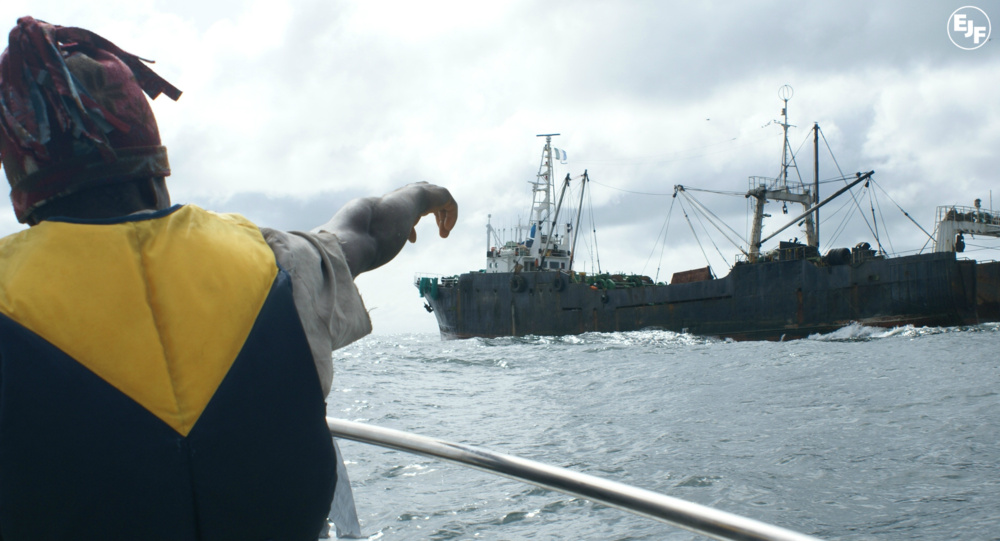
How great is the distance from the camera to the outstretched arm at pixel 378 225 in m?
1.15

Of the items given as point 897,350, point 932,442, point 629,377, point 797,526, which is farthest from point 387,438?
point 897,350

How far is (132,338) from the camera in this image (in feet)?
2.70

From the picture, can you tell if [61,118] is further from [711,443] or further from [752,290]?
[752,290]

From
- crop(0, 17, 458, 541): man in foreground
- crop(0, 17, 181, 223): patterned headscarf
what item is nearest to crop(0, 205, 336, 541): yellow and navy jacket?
crop(0, 17, 458, 541): man in foreground

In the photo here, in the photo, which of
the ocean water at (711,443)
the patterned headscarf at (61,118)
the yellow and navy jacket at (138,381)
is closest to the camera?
the yellow and navy jacket at (138,381)

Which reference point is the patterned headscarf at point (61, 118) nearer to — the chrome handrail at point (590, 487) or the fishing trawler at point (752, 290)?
the chrome handrail at point (590, 487)

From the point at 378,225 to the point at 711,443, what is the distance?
612cm

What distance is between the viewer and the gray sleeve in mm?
996

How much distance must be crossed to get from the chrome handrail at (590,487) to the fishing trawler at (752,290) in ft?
79.2

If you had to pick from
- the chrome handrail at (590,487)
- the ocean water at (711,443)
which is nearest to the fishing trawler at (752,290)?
the ocean water at (711,443)

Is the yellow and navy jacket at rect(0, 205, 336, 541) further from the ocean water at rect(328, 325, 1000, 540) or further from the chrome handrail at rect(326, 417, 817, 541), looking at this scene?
the ocean water at rect(328, 325, 1000, 540)

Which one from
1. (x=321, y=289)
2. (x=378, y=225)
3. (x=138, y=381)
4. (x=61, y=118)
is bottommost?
(x=138, y=381)

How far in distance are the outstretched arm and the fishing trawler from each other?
24708 millimetres

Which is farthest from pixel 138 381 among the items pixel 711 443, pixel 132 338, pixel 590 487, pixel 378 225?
pixel 711 443
